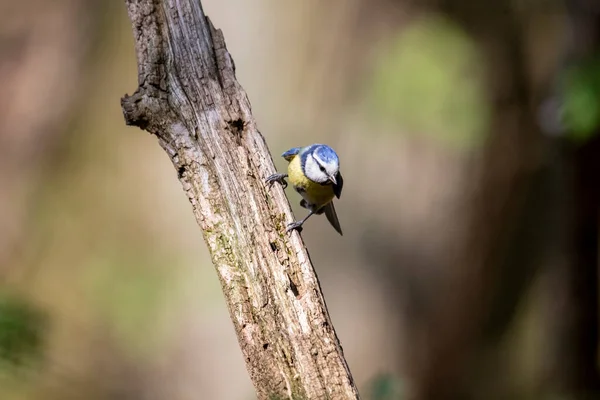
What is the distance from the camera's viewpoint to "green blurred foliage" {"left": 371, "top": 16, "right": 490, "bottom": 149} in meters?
3.51

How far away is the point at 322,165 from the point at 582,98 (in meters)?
1.29

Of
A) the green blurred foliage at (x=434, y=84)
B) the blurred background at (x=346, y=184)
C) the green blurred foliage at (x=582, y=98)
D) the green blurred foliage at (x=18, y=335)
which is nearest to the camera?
the green blurred foliage at (x=18, y=335)

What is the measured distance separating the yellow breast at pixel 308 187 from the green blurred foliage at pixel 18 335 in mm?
1473

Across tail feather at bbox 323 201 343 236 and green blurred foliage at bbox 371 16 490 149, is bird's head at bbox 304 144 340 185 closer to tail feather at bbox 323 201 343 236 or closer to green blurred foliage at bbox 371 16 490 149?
tail feather at bbox 323 201 343 236

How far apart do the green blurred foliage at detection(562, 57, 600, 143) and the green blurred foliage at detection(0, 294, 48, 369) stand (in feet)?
8.16

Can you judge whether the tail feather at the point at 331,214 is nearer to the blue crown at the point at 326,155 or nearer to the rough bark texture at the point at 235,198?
the blue crown at the point at 326,155

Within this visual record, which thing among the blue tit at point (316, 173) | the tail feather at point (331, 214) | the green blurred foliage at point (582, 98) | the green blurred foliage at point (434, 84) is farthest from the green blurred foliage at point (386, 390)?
the green blurred foliage at point (434, 84)

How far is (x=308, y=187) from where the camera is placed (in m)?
2.71

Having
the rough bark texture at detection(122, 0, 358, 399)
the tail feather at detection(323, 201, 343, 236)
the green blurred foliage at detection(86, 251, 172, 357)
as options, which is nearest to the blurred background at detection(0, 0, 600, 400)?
the green blurred foliage at detection(86, 251, 172, 357)

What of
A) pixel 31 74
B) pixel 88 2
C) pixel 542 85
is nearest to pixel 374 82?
pixel 542 85

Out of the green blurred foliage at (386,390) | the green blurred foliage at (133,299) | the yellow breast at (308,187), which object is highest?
the green blurred foliage at (133,299)

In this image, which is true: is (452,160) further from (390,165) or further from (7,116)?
(7,116)

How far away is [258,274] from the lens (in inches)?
70.2

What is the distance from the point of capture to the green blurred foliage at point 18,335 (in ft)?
4.09
